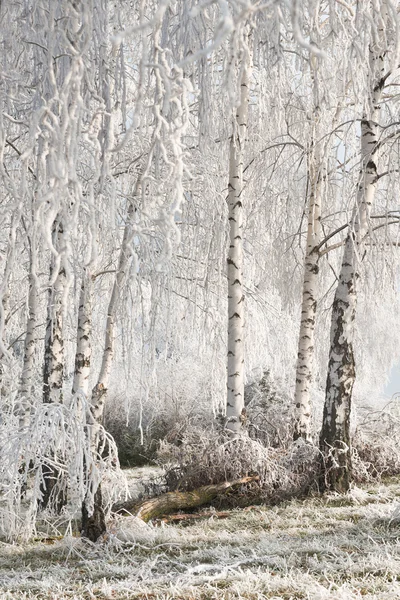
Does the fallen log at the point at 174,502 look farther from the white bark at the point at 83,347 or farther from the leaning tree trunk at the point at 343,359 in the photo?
the white bark at the point at 83,347

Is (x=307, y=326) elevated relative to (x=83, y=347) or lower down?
elevated

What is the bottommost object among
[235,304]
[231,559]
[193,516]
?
[193,516]

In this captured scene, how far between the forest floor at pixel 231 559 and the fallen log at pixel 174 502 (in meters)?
0.19

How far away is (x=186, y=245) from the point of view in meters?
6.98

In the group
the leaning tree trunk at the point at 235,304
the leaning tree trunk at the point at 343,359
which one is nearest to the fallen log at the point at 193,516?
the leaning tree trunk at the point at 235,304

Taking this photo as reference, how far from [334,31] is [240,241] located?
454 centimetres

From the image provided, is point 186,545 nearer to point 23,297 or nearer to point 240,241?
point 240,241

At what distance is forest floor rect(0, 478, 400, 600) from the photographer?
12.2 ft

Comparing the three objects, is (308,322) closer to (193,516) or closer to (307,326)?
(307,326)

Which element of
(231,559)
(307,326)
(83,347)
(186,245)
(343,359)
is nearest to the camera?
(231,559)

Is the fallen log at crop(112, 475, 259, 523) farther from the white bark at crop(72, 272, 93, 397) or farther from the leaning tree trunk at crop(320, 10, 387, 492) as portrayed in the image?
the white bark at crop(72, 272, 93, 397)

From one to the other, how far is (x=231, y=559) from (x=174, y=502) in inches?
72.2

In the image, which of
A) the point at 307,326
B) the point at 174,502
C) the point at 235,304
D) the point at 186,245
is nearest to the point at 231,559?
the point at 174,502

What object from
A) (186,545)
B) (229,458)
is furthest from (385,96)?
(186,545)
